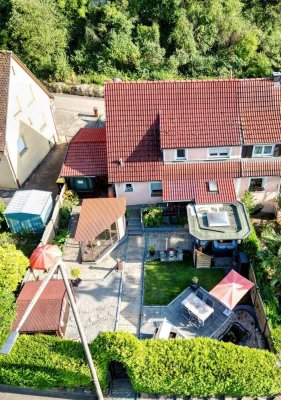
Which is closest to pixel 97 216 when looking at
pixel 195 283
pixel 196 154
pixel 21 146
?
pixel 195 283

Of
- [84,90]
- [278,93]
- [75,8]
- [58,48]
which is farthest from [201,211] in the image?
[75,8]

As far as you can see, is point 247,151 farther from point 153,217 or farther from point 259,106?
point 153,217

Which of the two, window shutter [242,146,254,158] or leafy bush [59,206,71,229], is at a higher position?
window shutter [242,146,254,158]

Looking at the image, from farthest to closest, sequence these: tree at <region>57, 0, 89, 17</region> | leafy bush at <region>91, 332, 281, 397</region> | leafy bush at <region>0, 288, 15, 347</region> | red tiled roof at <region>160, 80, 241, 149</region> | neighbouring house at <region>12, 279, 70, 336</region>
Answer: tree at <region>57, 0, 89, 17</region> < red tiled roof at <region>160, 80, 241, 149</region> < neighbouring house at <region>12, 279, 70, 336</region> < leafy bush at <region>0, 288, 15, 347</region> < leafy bush at <region>91, 332, 281, 397</region>

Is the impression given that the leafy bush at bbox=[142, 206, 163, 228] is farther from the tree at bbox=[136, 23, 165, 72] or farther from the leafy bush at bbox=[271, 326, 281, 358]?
the tree at bbox=[136, 23, 165, 72]

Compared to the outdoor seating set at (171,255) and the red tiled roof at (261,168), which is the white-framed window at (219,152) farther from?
the outdoor seating set at (171,255)

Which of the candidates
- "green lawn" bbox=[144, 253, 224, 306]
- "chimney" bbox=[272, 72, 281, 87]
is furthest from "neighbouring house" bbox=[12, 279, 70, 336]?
"chimney" bbox=[272, 72, 281, 87]

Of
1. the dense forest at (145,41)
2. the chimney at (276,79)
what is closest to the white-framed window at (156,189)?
the chimney at (276,79)

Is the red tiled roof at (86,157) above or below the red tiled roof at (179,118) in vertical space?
below
